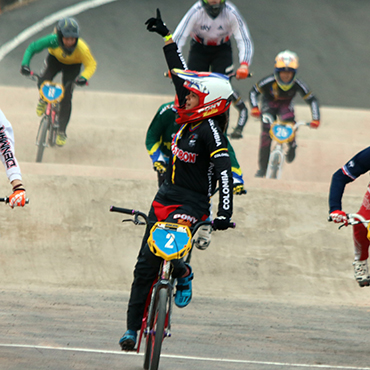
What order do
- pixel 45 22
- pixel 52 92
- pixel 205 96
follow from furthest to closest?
pixel 45 22
pixel 52 92
pixel 205 96

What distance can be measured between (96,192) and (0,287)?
8.15 feet

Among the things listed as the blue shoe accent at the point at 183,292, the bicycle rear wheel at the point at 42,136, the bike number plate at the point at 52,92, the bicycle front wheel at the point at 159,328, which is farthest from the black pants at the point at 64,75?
the bicycle front wheel at the point at 159,328

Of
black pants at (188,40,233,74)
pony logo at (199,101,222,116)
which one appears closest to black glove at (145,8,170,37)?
pony logo at (199,101,222,116)

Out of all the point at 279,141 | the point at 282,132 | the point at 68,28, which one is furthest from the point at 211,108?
the point at 282,132

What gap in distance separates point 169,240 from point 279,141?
8.04m

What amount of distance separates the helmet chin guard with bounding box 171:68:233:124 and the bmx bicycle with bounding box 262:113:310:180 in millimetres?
7358

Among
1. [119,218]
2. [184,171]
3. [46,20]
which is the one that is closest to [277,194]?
[119,218]

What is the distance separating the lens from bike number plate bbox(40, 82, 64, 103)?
1236cm

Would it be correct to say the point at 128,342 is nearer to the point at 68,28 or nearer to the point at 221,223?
the point at 221,223

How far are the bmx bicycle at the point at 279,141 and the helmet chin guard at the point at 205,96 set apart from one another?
7.36m

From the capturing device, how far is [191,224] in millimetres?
5309

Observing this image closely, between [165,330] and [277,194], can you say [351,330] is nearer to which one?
[165,330]

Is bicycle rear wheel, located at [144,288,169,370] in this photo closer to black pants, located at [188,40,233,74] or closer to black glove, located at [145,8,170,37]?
black glove, located at [145,8,170,37]

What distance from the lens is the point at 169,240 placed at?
16.7 ft
